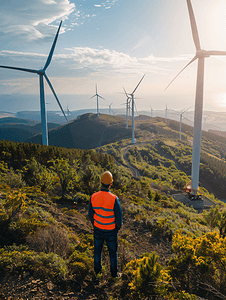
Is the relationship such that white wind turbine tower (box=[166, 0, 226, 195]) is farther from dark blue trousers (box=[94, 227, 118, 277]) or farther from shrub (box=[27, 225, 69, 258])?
shrub (box=[27, 225, 69, 258])

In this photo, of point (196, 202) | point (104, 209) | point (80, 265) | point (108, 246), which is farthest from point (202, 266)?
point (196, 202)

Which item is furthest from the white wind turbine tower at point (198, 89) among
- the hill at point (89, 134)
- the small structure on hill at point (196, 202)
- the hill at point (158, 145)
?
the hill at point (89, 134)

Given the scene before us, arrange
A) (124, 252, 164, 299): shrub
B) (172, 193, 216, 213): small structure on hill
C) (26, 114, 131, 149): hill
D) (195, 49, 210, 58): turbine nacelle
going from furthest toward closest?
(26, 114, 131, 149): hill → (172, 193, 216, 213): small structure on hill → (195, 49, 210, 58): turbine nacelle → (124, 252, 164, 299): shrub

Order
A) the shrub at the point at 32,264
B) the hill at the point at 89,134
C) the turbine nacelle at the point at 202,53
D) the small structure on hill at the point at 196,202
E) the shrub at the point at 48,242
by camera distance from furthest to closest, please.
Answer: the hill at the point at 89,134 < the small structure on hill at the point at 196,202 < the turbine nacelle at the point at 202,53 < the shrub at the point at 48,242 < the shrub at the point at 32,264

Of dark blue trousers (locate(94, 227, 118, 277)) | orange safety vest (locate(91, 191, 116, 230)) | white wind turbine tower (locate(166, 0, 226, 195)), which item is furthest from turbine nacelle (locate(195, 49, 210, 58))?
dark blue trousers (locate(94, 227, 118, 277))

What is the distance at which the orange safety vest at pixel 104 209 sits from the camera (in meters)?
4.34

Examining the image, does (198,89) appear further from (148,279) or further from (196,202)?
(148,279)

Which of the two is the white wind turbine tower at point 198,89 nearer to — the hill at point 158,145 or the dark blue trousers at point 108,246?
the hill at point 158,145

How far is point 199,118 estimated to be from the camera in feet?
73.6

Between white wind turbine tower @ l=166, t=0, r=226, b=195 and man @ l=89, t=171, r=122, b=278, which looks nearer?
man @ l=89, t=171, r=122, b=278

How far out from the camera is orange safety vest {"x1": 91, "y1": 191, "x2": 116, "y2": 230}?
4.34m

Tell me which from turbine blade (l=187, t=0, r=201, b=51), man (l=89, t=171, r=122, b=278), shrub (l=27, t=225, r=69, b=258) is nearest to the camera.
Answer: man (l=89, t=171, r=122, b=278)

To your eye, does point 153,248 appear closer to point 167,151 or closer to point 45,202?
point 45,202

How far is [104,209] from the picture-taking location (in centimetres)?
437
